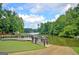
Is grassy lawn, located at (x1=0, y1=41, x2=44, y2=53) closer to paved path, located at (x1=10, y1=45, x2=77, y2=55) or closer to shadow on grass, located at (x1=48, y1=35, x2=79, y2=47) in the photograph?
paved path, located at (x1=10, y1=45, x2=77, y2=55)

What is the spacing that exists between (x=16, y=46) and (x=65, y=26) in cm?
64

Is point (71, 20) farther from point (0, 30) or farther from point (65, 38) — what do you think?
point (0, 30)

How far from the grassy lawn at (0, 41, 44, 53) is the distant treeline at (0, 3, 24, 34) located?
0.14 metres

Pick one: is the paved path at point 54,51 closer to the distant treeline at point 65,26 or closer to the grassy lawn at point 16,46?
the grassy lawn at point 16,46

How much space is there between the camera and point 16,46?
3.46 metres

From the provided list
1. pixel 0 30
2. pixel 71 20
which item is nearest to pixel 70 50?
pixel 71 20

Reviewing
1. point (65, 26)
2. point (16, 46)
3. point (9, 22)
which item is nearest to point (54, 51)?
point (65, 26)

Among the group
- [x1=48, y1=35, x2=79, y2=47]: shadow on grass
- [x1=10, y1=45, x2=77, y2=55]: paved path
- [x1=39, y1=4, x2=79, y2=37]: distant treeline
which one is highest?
[x1=39, y1=4, x2=79, y2=37]: distant treeline

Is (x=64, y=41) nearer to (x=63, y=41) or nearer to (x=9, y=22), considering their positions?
(x=63, y=41)

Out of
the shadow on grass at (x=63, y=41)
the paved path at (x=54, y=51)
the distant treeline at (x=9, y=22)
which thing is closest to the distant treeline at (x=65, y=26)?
the shadow on grass at (x=63, y=41)

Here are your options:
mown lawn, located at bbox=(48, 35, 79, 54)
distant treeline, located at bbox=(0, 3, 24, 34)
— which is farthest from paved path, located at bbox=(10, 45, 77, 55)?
distant treeline, located at bbox=(0, 3, 24, 34)

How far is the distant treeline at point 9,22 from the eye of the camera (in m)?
3.46

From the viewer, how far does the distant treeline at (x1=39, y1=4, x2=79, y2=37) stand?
3.47m

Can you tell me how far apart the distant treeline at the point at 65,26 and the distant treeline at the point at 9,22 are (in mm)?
279
